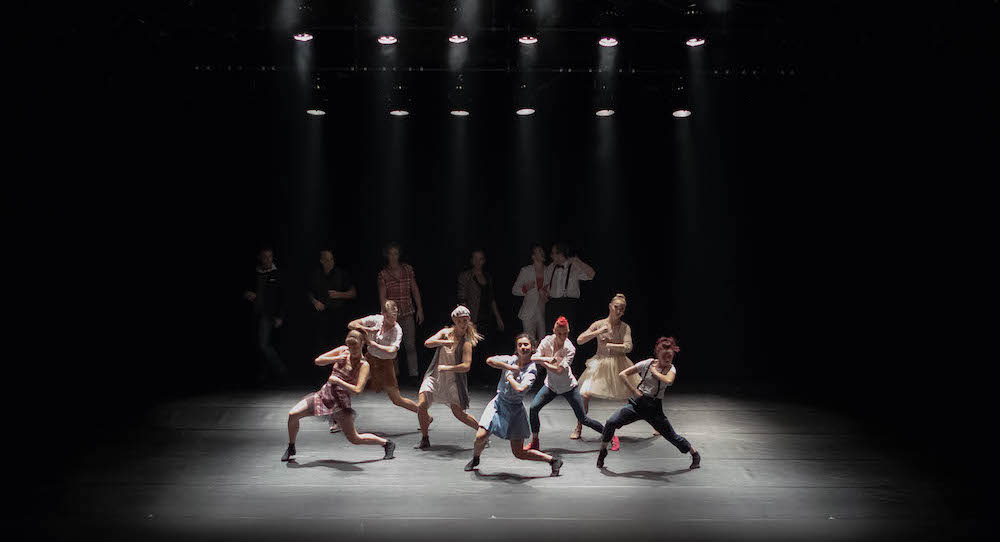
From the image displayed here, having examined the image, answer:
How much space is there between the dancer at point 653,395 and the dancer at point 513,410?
0.72m

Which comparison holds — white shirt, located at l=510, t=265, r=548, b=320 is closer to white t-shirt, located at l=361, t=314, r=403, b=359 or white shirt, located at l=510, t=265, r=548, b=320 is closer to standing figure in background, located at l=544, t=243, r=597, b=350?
standing figure in background, located at l=544, t=243, r=597, b=350

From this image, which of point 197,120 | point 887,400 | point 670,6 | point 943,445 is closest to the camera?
point 943,445

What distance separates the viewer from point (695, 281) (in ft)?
48.5

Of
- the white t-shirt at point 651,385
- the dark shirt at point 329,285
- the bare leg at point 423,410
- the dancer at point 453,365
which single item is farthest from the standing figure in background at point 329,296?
the white t-shirt at point 651,385

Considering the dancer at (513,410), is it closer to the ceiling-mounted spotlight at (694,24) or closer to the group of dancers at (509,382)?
the group of dancers at (509,382)

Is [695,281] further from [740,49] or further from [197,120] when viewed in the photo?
[197,120]

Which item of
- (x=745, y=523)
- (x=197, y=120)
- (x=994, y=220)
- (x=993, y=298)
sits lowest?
(x=745, y=523)

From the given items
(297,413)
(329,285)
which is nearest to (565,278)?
(329,285)

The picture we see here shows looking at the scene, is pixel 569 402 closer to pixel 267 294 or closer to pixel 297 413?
pixel 297 413

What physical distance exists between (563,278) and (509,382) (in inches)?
171

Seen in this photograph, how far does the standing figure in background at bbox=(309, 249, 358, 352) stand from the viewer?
12320 millimetres

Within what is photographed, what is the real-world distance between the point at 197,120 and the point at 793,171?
8.71m

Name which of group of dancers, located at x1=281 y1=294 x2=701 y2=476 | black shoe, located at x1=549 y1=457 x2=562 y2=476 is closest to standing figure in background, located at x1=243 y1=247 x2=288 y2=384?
group of dancers, located at x1=281 y1=294 x2=701 y2=476

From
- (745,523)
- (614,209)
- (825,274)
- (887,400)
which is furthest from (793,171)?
(745,523)
